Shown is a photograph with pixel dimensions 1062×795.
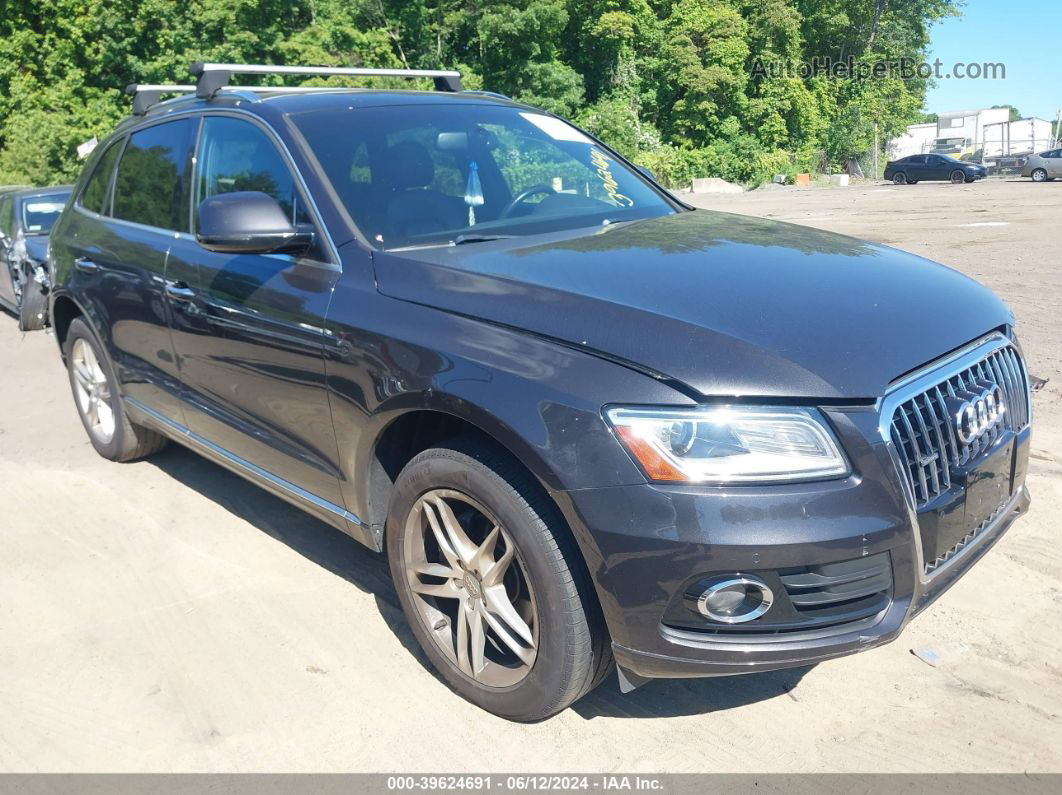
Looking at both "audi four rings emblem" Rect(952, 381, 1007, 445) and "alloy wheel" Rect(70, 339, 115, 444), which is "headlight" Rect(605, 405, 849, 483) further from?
"alloy wheel" Rect(70, 339, 115, 444)

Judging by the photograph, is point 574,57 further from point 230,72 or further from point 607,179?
point 607,179

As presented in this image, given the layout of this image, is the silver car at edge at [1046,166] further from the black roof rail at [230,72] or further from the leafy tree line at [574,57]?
the black roof rail at [230,72]

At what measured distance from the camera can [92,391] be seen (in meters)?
5.24

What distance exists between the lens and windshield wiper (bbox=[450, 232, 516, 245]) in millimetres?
3184

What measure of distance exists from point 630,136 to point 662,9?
33.9 ft

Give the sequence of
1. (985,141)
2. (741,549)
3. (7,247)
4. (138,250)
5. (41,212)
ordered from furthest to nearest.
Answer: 1. (985,141)
2. (41,212)
3. (7,247)
4. (138,250)
5. (741,549)

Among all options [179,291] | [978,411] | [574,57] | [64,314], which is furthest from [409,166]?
[574,57]

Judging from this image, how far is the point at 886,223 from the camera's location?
56.5 ft

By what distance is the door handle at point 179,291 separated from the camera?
3756 mm

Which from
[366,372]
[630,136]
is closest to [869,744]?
[366,372]

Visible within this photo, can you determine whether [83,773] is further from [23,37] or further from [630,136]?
[630,136]

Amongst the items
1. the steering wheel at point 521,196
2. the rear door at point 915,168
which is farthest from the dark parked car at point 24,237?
the rear door at point 915,168

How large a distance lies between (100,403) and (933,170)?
4260 cm

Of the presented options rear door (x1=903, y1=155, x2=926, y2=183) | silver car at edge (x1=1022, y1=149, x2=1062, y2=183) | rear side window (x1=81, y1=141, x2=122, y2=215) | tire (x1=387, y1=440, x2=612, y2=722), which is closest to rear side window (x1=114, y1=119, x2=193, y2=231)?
rear side window (x1=81, y1=141, x2=122, y2=215)
